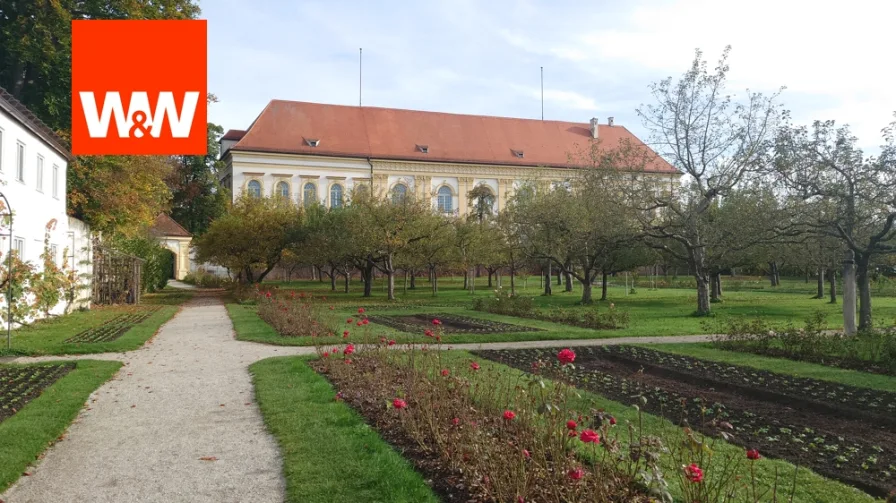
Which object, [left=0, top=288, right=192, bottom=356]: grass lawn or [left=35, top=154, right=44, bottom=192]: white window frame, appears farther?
[left=35, top=154, right=44, bottom=192]: white window frame

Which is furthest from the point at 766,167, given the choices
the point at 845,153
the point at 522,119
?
the point at 522,119

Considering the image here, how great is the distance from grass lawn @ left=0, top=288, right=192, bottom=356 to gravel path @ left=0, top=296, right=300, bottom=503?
295cm

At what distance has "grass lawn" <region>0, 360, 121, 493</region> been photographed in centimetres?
570

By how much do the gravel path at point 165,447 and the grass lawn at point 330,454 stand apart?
Answer: 172mm

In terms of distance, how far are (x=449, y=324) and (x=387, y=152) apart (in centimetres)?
4982

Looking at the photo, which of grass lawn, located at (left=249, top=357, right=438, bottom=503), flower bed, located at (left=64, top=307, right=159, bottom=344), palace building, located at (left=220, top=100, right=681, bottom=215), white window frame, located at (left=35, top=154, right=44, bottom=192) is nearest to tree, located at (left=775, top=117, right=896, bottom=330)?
grass lawn, located at (left=249, top=357, right=438, bottom=503)

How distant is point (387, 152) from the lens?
221ft

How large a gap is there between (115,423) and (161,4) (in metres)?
23.7

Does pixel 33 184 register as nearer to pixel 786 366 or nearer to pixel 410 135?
pixel 786 366

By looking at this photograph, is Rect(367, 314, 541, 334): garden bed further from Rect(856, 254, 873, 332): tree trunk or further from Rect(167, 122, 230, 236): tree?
Rect(167, 122, 230, 236): tree

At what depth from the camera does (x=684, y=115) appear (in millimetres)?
22875

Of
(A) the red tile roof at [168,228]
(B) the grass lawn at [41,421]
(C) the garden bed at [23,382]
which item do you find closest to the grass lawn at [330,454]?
(B) the grass lawn at [41,421]

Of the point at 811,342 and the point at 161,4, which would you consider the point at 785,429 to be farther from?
the point at 161,4

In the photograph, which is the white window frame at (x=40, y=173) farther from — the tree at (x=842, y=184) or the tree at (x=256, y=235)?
the tree at (x=842, y=184)
